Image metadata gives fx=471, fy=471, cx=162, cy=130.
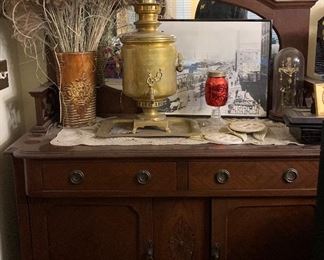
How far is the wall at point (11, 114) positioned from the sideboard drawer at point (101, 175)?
0.24 m

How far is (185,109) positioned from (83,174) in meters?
0.50

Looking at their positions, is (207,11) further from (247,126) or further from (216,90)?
(247,126)

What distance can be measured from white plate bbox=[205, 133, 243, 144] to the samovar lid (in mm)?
320

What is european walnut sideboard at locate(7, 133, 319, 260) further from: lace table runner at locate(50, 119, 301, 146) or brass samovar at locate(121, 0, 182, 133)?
brass samovar at locate(121, 0, 182, 133)

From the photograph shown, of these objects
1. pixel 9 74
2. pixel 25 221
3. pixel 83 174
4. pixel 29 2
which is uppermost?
pixel 29 2

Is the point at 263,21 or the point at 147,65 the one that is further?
the point at 263,21

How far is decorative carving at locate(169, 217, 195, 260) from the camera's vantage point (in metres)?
1.42

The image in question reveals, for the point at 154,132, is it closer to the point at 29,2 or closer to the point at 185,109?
the point at 185,109

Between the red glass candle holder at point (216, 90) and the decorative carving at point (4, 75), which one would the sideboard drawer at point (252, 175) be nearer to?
the red glass candle holder at point (216, 90)

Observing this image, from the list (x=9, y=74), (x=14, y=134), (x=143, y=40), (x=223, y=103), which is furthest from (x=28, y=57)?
(x=223, y=103)

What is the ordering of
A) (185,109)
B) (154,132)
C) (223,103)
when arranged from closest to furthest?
(154,132), (223,103), (185,109)

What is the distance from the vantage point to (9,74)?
65.1 inches

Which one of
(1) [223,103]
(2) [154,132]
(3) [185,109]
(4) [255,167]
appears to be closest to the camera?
(4) [255,167]

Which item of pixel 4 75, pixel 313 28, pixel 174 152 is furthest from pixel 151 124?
pixel 313 28
